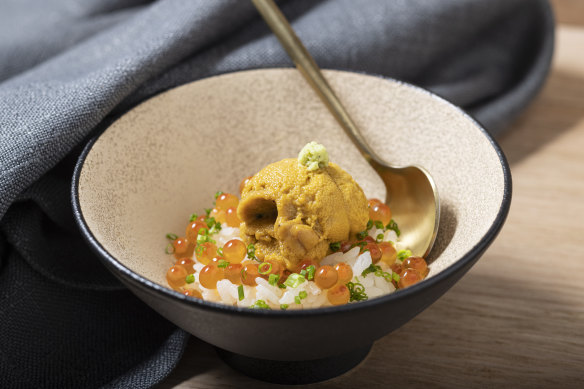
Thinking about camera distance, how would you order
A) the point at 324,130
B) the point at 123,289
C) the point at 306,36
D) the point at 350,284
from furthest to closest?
the point at 306,36 → the point at 324,130 → the point at 123,289 → the point at 350,284

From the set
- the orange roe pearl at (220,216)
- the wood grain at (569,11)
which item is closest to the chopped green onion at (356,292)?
the orange roe pearl at (220,216)

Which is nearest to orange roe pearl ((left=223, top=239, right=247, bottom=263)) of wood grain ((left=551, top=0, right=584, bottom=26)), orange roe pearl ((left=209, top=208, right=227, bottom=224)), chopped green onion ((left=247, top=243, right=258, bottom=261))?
chopped green onion ((left=247, top=243, right=258, bottom=261))

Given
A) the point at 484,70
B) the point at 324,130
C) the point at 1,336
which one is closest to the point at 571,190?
the point at 484,70

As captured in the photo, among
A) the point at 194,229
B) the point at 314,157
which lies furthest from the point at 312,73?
the point at 194,229

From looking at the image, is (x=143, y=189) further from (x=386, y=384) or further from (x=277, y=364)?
(x=386, y=384)

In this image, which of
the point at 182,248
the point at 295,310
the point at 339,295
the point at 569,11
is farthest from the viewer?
the point at 569,11

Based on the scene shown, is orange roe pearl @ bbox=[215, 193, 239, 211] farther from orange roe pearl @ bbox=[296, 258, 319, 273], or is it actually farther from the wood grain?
the wood grain

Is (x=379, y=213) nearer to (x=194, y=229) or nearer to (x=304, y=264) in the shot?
(x=304, y=264)

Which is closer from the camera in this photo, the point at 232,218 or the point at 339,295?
the point at 339,295
